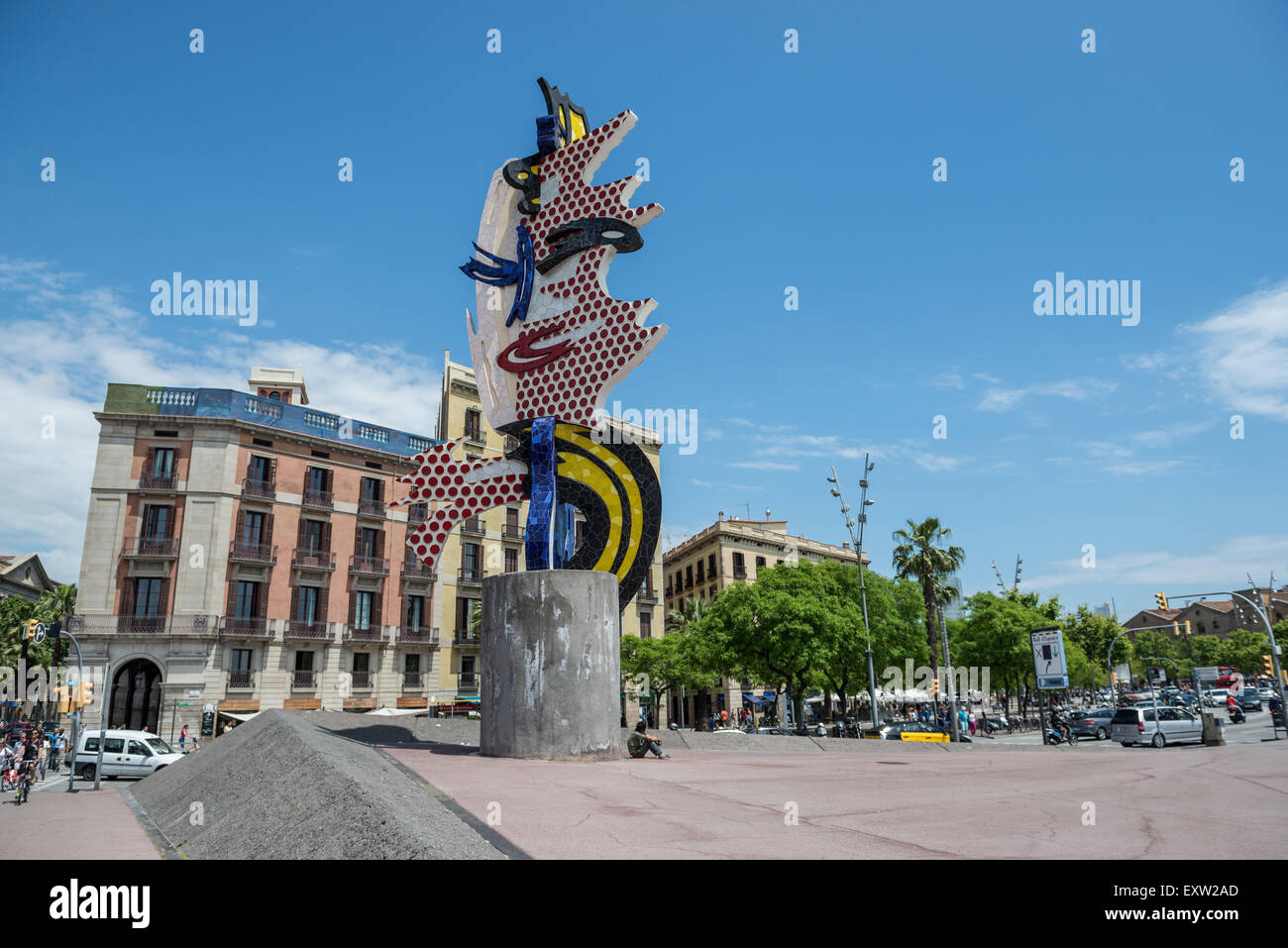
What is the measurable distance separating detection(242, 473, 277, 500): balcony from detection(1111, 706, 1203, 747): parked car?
3797 cm

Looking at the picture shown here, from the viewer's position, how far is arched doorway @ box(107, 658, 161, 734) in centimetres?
3500

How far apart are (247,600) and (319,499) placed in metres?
6.14

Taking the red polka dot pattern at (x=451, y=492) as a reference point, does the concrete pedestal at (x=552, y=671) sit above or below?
below

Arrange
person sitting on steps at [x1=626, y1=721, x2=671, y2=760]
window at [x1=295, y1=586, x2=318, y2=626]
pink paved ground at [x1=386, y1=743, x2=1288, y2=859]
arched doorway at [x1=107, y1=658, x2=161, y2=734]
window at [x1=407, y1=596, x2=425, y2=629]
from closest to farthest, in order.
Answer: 1. pink paved ground at [x1=386, y1=743, x2=1288, y2=859]
2. person sitting on steps at [x1=626, y1=721, x2=671, y2=760]
3. arched doorway at [x1=107, y1=658, x2=161, y2=734]
4. window at [x1=295, y1=586, x2=318, y2=626]
5. window at [x1=407, y1=596, x2=425, y2=629]

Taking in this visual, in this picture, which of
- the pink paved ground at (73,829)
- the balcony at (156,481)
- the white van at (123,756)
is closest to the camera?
the pink paved ground at (73,829)

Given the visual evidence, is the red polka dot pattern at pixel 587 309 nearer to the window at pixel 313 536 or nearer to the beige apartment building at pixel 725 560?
the window at pixel 313 536

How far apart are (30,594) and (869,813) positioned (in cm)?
8631

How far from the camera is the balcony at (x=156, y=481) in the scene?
123 ft

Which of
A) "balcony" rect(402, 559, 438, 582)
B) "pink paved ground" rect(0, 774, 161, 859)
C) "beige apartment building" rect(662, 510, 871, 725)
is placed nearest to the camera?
"pink paved ground" rect(0, 774, 161, 859)

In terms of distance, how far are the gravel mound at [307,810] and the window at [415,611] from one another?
29907mm

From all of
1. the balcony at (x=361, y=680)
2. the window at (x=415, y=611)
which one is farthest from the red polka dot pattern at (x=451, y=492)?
the window at (x=415, y=611)

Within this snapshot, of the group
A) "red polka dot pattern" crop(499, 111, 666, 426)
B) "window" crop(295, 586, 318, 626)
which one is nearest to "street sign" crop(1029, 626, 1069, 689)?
"red polka dot pattern" crop(499, 111, 666, 426)

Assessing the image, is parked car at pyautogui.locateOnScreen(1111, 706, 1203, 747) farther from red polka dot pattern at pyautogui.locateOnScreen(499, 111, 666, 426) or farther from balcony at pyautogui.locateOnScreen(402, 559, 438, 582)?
balcony at pyautogui.locateOnScreen(402, 559, 438, 582)
